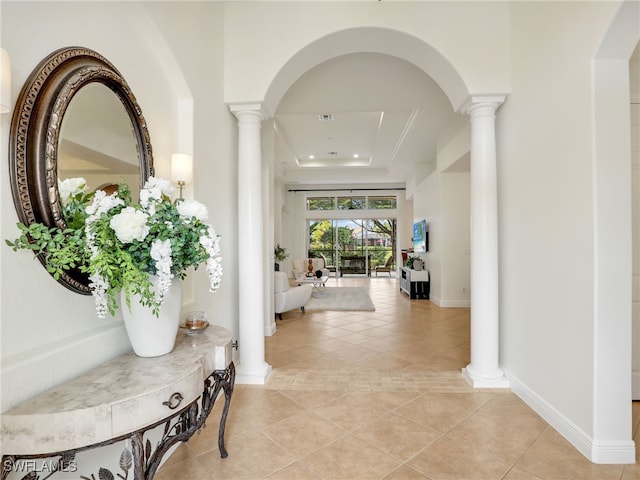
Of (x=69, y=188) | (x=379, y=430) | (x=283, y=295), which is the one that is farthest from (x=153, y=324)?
(x=283, y=295)

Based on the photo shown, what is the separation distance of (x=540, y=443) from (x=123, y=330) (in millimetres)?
2634

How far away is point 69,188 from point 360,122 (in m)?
5.75

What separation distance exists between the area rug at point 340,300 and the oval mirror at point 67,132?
5.17 m

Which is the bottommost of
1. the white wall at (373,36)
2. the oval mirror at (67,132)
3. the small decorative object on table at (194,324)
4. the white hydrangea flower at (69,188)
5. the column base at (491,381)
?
the column base at (491,381)

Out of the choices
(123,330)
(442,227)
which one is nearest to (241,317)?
(123,330)

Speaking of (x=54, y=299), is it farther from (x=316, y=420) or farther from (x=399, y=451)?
(x=399, y=451)

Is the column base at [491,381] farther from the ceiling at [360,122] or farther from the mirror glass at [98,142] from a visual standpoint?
the ceiling at [360,122]

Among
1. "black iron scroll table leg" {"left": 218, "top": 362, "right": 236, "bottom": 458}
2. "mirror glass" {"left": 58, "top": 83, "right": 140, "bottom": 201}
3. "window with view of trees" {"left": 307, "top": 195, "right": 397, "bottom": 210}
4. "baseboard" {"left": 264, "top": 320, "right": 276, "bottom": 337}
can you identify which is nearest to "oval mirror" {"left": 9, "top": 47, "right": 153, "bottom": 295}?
"mirror glass" {"left": 58, "top": 83, "right": 140, "bottom": 201}

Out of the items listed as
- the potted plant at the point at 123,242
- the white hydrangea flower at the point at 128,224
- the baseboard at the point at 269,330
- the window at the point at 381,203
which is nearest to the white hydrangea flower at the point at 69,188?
the potted plant at the point at 123,242

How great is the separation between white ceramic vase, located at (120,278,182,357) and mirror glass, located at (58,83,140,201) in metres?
0.59

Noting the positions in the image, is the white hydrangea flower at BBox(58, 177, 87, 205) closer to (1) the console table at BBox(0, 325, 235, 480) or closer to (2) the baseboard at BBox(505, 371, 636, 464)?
(1) the console table at BBox(0, 325, 235, 480)

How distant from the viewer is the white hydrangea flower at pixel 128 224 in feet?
4.12

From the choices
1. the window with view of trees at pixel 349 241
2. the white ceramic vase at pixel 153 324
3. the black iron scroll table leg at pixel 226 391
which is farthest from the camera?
the window with view of trees at pixel 349 241

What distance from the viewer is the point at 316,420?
7.94ft
